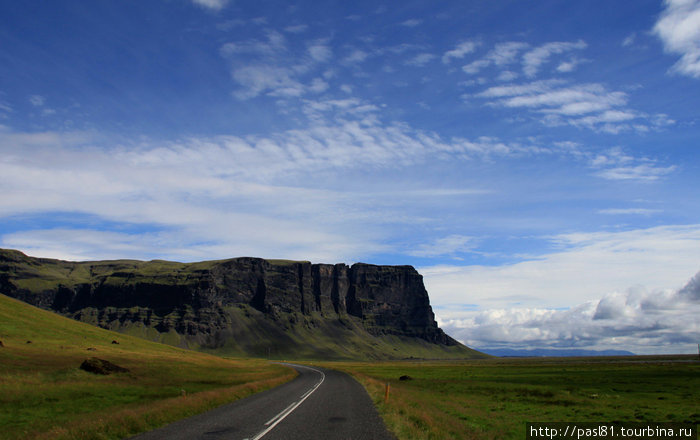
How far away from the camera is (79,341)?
287 feet

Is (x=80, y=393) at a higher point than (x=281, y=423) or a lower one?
lower

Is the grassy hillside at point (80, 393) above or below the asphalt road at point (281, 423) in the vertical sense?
below

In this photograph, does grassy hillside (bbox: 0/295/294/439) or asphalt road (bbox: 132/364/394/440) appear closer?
asphalt road (bbox: 132/364/394/440)

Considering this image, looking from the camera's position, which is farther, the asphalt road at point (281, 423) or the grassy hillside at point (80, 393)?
the grassy hillside at point (80, 393)

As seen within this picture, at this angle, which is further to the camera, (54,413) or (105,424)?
(54,413)

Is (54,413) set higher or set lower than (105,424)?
lower

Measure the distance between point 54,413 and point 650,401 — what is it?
50.4 metres

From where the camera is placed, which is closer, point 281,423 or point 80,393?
point 281,423

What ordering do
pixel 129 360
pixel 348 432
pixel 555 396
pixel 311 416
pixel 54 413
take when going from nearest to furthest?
pixel 348 432 < pixel 311 416 < pixel 54 413 < pixel 555 396 < pixel 129 360

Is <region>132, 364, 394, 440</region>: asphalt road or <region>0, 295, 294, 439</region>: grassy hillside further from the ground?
<region>132, 364, 394, 440</region>: asphalt road

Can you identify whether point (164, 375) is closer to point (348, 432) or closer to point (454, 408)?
point (454, 408)

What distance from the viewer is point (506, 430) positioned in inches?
1046

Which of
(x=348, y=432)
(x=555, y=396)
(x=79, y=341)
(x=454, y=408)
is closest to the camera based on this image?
(x=348, y=432)

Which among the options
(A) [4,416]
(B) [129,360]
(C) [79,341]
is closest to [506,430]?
(A) [4,416]
